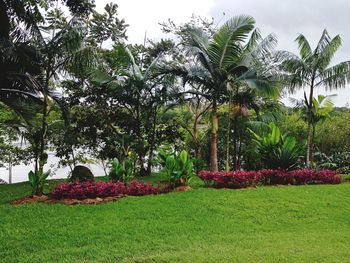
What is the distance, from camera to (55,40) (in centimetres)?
879

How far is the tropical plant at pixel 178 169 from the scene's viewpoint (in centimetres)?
973

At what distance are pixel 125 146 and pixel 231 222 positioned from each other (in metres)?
6.65

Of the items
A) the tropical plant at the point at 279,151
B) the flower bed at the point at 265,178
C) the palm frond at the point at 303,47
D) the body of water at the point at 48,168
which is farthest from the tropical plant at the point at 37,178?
the palm frond at the point at 303,47

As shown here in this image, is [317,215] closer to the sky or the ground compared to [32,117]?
closer to the ground

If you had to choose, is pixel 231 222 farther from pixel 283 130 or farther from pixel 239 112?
pixel 283 130

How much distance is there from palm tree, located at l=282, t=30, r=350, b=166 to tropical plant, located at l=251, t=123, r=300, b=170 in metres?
2.15

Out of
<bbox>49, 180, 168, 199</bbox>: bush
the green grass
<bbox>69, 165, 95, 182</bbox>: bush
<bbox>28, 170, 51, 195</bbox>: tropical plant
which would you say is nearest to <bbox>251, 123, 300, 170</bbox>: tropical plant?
the green grass

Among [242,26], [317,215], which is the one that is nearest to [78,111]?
[242,26]

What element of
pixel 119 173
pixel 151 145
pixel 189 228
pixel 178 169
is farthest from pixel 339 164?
pixel 189 228

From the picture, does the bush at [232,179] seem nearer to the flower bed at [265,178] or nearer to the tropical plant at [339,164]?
the flower bed at [265,178]

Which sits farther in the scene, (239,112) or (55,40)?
(239,112)

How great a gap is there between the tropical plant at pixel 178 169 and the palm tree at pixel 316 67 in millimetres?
5410

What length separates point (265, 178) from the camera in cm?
1077

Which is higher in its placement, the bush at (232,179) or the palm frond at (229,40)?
the palm frond at (229,40)
